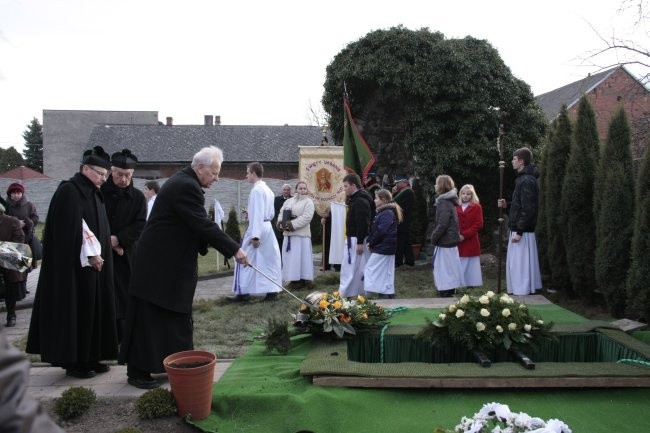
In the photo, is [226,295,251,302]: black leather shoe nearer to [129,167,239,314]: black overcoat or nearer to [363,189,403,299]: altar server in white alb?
[363,189,403,299]: altar server in white alb

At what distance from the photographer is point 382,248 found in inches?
335

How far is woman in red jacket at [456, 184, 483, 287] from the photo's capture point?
9469 millimetres

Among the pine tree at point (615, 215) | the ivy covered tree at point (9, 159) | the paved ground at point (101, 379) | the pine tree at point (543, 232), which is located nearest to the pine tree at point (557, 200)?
the pine tree at point (543, 232)

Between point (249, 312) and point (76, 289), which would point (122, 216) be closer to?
point (76, 289)

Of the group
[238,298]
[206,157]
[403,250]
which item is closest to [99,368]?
[206,157]

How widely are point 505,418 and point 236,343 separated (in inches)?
182

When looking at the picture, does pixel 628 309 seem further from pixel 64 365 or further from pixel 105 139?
pixel 105 139

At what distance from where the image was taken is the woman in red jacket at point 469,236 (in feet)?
31.1

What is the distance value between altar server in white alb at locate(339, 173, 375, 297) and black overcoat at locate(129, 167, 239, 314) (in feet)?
15.0

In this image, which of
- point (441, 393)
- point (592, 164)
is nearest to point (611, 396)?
point (441, 393)

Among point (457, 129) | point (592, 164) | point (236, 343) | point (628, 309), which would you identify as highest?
point (457, 129)

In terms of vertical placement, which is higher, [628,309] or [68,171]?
[68,171]

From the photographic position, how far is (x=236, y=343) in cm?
682

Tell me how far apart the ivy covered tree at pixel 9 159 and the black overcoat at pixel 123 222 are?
185 ft
